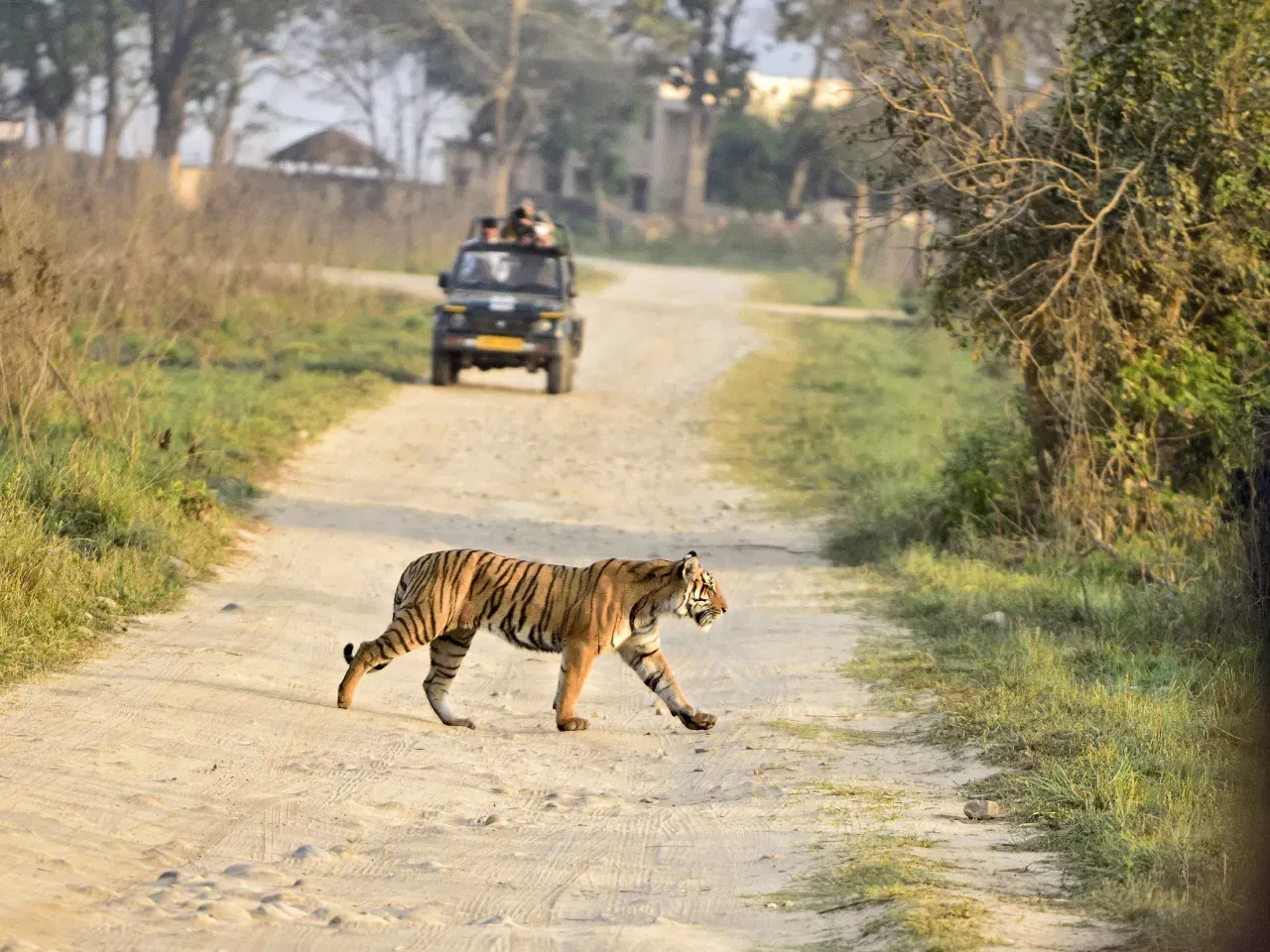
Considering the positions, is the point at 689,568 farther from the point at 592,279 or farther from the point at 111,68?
the point at 111,68

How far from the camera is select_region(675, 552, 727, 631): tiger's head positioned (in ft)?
27.9

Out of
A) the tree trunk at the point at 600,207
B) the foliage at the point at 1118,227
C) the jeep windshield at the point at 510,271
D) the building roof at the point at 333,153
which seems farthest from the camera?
the tree trunk at the point at 600,207

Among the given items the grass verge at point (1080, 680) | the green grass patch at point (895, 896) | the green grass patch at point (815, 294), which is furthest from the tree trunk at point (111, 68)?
the green grass patch at point (895, 896)

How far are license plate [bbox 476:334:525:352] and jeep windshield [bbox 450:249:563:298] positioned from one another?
893 millimetres

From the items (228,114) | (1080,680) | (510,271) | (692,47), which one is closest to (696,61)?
(692,47)

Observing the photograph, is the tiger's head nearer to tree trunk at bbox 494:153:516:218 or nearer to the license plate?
the license plate

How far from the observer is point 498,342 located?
2342cm

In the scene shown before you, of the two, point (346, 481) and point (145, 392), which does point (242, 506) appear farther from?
point (145, 392)

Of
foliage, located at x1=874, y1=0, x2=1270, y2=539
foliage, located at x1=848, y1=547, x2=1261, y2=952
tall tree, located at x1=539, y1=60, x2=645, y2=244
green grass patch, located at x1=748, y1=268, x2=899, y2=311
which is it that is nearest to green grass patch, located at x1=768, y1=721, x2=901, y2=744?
foliage, located at x1=848, y1=547, x2=1261, y2=952

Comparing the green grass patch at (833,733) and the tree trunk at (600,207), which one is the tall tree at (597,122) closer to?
the tree trunk at (600,207)

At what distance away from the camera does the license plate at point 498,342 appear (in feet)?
76.7

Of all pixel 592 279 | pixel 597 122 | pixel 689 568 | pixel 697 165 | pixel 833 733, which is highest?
pixel 597 122

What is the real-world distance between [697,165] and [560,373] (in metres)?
48.7

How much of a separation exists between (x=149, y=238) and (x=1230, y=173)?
14.7 m
